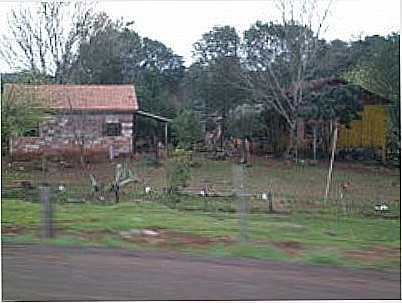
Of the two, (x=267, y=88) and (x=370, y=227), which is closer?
(x=370, y=227)

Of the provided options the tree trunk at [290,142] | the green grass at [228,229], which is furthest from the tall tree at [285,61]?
the green grass at [228,229]

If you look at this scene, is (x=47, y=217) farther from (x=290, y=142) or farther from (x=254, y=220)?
(x=290, y=142)

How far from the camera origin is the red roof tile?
6758 millimetres

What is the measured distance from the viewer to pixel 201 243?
4.54 meters

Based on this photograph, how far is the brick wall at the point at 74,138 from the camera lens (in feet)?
22.3

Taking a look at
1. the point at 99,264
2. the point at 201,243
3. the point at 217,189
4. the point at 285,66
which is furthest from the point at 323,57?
the point at 99,264

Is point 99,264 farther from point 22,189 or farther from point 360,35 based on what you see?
point 360,35

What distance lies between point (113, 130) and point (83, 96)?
0.44 metres

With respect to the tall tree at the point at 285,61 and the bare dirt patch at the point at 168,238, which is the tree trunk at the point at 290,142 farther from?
the bare dirt patch at the point at 168,238

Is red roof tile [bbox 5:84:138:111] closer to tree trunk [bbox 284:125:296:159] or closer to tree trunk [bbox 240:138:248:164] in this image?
tree trunk [bbox 240:138:248:164]

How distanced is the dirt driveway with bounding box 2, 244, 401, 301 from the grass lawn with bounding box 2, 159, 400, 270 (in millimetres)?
301

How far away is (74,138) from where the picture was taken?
7.01 m

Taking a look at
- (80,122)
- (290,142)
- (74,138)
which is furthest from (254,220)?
(290,142)

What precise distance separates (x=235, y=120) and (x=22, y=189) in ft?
7.45
